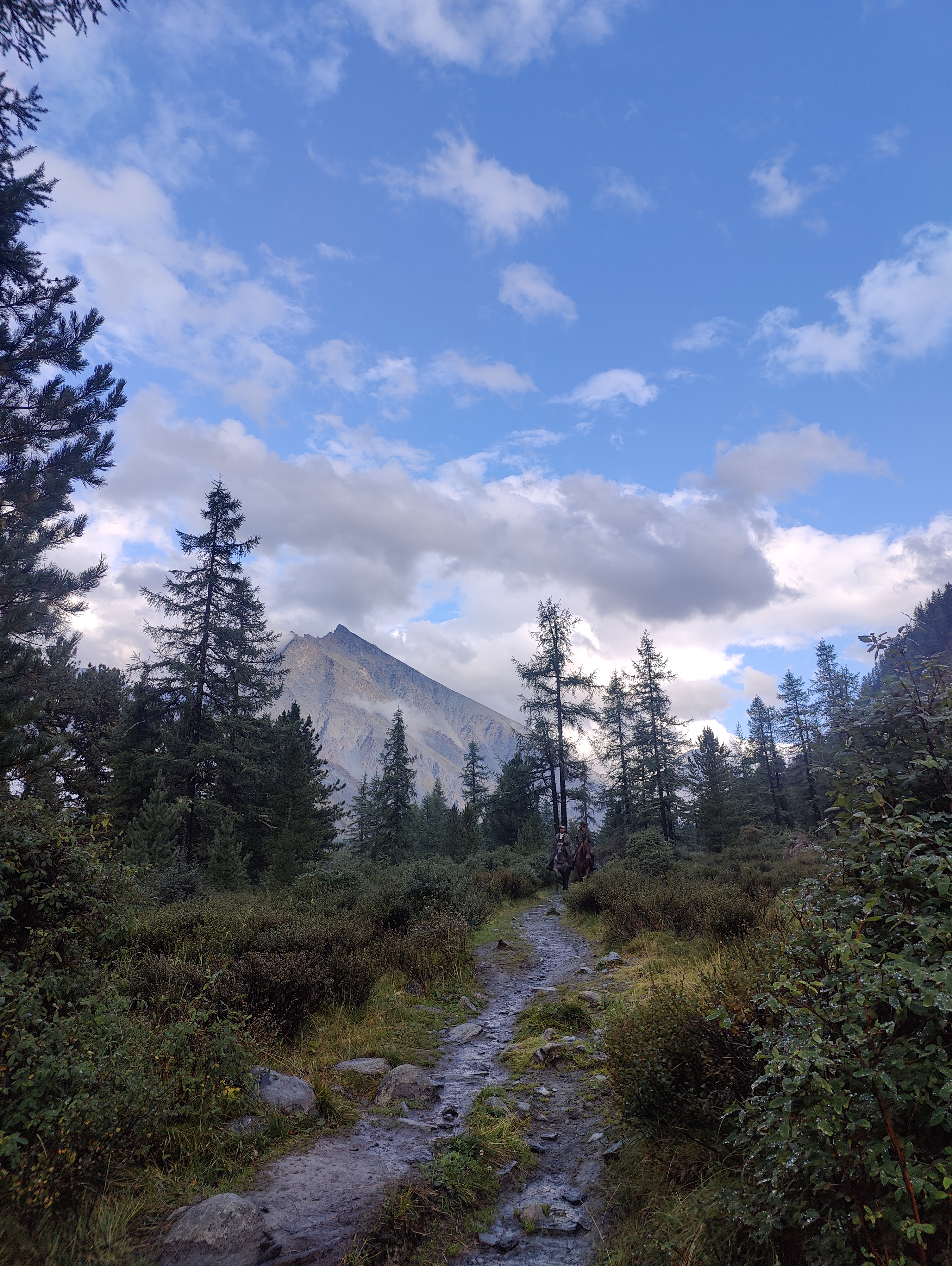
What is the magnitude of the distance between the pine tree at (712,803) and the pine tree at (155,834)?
26.8 meters

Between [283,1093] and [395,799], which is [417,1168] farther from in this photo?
[395,799]

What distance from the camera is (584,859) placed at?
22078 millimetres

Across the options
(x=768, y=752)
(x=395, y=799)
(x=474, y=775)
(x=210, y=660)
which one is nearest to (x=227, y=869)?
(x=210, y=660)

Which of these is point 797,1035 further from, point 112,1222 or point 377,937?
point 377,937

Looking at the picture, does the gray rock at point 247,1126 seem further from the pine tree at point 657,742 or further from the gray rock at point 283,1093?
the pine tree at point 657,742

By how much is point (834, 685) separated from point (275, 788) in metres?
42.5

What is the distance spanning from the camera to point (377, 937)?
10.0 meters

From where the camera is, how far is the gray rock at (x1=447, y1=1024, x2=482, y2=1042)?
7.16m

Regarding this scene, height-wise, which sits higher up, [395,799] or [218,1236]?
[395,799]

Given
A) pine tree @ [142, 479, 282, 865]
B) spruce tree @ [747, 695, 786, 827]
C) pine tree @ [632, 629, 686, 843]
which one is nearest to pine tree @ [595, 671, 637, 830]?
pine tree @ [632, 629, 686, 843]

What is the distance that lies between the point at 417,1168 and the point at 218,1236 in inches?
57.5

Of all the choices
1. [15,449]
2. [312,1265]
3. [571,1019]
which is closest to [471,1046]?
[571,1019]

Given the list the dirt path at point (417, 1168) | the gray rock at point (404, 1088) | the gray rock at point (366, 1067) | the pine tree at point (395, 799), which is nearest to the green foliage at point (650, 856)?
the dirt path at point (417, 1168)

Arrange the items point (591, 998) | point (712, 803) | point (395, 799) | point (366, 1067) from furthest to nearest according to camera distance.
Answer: point (395, 799), point (712, 803), point (591, 998), point (366, 1067)
